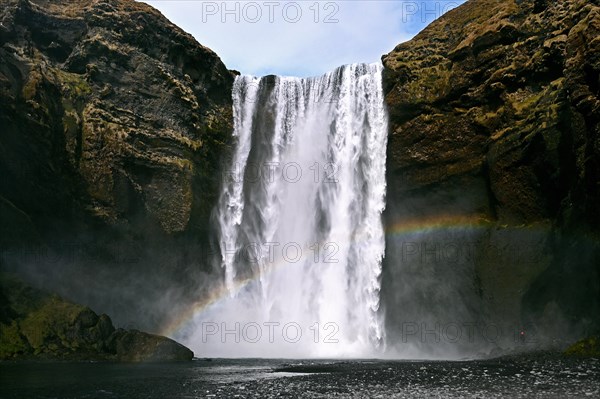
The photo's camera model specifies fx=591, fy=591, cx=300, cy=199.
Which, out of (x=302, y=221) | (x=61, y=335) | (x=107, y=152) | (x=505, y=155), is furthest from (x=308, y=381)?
(x=107, y=152)

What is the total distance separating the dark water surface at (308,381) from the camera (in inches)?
680

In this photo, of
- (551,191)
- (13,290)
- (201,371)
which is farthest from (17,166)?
(551,191)

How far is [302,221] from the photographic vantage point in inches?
1800

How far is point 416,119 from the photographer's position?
136ft

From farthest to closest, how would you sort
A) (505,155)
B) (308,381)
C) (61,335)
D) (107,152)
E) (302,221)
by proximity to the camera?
(302,221) < (107,152) < (505,155) < (61,335) < (308,381)

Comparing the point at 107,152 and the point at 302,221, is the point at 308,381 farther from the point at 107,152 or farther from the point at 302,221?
the point at 107,152

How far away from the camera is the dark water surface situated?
56.6 feet

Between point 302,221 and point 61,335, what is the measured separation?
1992 centimetres

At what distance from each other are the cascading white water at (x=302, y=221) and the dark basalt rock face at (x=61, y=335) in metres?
8.91

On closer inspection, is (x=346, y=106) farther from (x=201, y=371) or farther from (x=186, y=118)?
(x=201, y=371)

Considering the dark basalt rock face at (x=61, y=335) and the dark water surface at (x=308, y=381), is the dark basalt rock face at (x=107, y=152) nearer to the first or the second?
the dark basalt rock face at (x=61, y=335)

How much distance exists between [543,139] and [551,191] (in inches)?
A: 127

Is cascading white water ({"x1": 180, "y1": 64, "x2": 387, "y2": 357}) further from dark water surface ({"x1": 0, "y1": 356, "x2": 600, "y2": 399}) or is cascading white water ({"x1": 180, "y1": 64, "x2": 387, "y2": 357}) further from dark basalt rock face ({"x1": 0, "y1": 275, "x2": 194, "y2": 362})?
dark water surface ({"x1": 0, "y1": 356, "x2": 600, "y2": 399})

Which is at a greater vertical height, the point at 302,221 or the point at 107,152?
the point at 107,152
